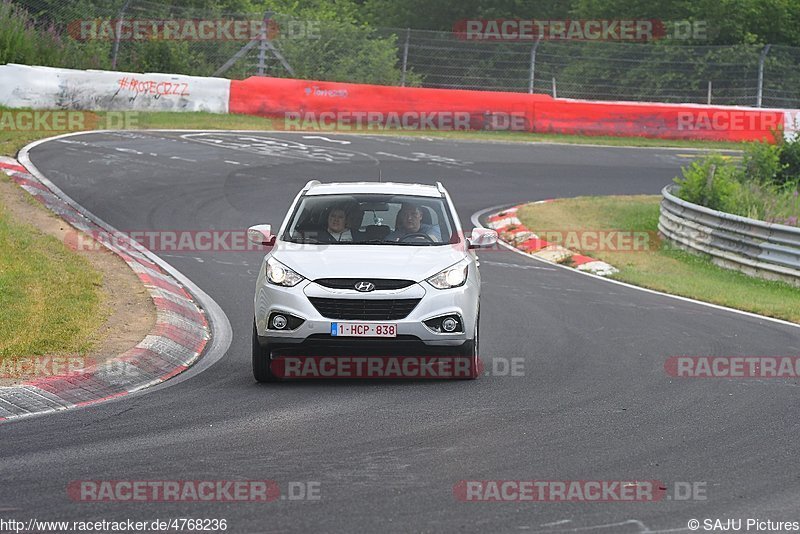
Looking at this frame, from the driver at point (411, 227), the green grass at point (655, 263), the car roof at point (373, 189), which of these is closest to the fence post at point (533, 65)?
the green grass at point (655, 263)

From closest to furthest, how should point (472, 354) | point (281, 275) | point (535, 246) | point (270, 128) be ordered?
point (281, 275) < point (472, 354) < point (535, 246) < point (270, 128)

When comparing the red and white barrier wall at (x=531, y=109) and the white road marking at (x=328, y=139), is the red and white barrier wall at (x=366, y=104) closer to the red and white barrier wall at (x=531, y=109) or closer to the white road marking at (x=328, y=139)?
the red and white barrier wall at (x=531, y=109)

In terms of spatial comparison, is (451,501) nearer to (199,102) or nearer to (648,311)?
(648,311)

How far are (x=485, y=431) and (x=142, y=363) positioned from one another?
3.43m

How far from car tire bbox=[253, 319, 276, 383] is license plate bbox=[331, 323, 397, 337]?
0.62 meters

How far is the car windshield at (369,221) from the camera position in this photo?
1076 cm

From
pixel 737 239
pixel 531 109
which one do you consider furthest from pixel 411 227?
pixel 531 109

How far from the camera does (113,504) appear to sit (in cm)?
647

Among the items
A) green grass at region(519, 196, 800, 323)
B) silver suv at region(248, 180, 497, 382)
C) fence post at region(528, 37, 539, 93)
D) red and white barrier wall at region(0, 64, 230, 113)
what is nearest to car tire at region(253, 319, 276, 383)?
silver suv at region(248, 180, 497, 382)

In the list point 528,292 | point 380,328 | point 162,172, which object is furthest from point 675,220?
point 380,328

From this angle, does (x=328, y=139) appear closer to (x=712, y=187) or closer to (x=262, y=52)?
(x=262, y=52)

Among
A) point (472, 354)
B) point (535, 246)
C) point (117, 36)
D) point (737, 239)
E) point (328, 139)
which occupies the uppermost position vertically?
point (117, 36)

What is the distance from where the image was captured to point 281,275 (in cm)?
1004

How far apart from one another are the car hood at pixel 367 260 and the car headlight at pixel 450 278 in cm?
4
